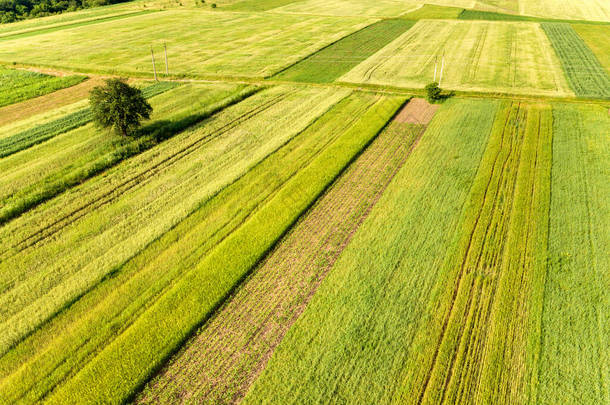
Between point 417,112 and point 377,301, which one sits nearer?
point 377,301

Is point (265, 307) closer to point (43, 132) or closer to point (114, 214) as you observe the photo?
point (114, 214)

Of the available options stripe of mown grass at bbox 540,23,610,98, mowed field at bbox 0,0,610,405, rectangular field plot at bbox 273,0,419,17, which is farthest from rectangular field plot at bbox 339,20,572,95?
rectangular field plot at bbox 273,0,419,17

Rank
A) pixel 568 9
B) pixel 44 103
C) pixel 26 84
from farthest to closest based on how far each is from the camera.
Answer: pixel 568 9
pixel 26 84
pixel 44 103

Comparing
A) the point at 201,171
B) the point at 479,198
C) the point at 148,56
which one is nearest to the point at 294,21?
the point at 148,56

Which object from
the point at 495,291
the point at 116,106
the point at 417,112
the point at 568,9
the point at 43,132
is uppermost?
the point at 568,9

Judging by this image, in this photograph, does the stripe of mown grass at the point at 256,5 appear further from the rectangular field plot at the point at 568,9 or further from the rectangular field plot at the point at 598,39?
the rectangular field plot at the point at 598,39

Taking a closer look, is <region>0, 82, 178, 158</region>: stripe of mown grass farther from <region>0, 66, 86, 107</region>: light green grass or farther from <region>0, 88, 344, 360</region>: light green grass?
<region>0, 66, 86, 107</region>: light green grass

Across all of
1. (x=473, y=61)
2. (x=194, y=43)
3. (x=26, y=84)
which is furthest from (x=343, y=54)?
(x=26, y=84)
